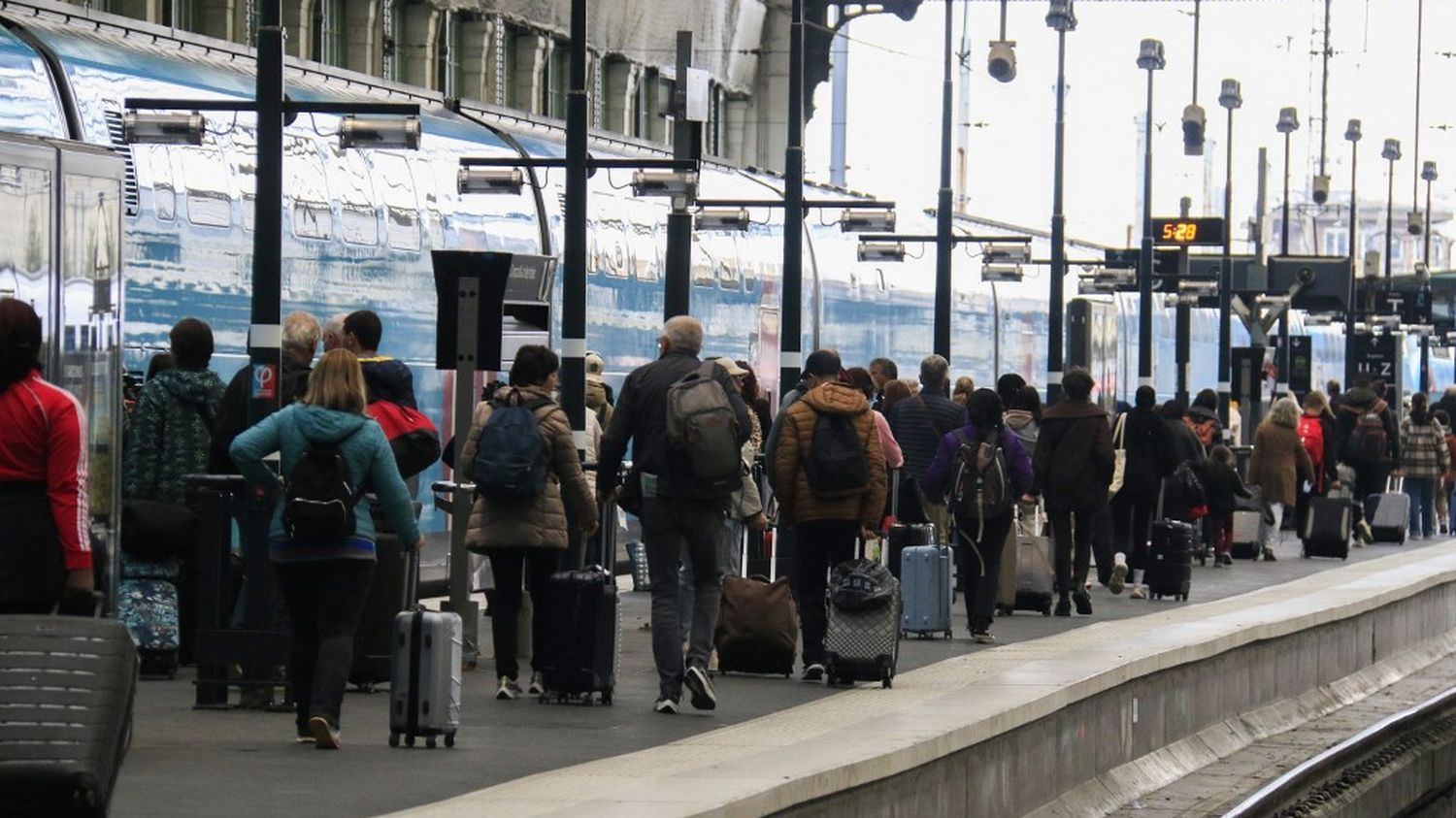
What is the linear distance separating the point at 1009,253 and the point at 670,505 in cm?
2038

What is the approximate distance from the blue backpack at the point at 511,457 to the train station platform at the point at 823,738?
1.01m

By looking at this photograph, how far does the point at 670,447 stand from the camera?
13.4 m

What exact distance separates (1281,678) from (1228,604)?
1.91 metres

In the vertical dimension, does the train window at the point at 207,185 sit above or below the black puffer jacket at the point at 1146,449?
above

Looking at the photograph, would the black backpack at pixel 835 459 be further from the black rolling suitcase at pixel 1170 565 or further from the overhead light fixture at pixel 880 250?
the overhead light fixture at pixel 880 250

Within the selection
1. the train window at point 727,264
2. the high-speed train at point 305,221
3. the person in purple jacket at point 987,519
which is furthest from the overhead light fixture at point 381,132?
the train window at point 727,264

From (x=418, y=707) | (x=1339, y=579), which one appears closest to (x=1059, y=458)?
(x=1339, y=579)

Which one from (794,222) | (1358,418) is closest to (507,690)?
(794,222)

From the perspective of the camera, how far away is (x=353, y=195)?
19719 millimetres

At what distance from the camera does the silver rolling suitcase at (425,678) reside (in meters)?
11.7

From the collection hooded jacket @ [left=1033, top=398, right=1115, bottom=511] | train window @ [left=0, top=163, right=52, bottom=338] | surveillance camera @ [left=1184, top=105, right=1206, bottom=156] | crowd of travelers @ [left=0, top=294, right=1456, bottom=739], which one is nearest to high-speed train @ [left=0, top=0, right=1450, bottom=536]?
train window @ [left=0, top=163, right=52, bottom=338]

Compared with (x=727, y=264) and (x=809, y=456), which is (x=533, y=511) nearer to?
(x=809, y=456)

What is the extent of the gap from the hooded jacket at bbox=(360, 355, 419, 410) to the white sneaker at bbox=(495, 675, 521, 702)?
1.45m

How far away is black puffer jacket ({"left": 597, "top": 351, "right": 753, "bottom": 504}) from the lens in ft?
44.1
